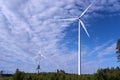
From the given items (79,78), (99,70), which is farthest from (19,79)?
(99,70)

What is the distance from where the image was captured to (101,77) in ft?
115

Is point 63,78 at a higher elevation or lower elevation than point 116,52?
lower

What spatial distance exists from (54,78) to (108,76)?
1252 centimetres

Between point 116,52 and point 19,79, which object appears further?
point 116,52

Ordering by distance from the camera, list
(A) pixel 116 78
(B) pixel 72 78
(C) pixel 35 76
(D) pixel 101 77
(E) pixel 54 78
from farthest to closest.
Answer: (C) pixel 35 76 → (E) pixel 54 78 → (B) pixel 72 78 → (A) pixel 116 78 → (D) pixel 101 77

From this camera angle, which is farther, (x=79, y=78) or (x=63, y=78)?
(x=63, y=78)

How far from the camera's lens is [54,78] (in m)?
45.9

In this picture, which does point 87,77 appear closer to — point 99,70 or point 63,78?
point 99,70

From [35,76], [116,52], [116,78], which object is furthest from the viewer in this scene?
[116,52]

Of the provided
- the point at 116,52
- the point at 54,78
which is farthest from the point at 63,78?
the point at 116,52

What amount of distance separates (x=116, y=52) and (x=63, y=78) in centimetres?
Result: 3069

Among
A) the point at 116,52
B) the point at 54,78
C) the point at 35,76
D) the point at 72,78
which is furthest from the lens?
the point at 116,52

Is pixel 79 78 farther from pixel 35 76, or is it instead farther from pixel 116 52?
pixel 116 52

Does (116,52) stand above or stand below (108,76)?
above
